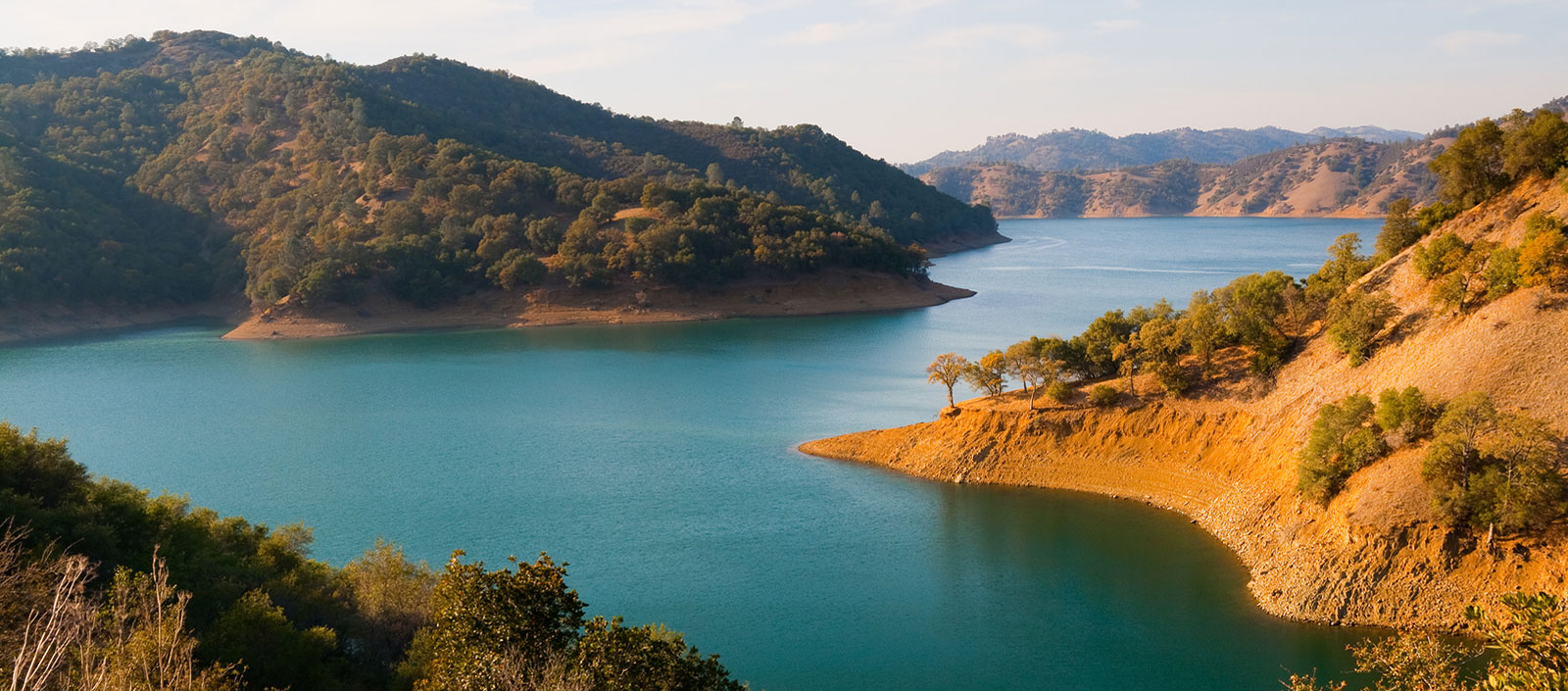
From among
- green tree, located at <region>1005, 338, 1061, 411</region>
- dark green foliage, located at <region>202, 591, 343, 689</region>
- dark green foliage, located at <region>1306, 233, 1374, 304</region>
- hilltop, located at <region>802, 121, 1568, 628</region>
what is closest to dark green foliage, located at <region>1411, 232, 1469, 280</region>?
hilltop, located at <region>802, 121, 1568, 628</region>

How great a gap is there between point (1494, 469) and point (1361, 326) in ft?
31.8

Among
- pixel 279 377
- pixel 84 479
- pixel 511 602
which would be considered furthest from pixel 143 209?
pixel 511 602

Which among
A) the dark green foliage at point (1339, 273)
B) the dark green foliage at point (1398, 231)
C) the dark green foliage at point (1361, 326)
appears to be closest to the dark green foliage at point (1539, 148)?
the dark green foliage at point (1398, 231)

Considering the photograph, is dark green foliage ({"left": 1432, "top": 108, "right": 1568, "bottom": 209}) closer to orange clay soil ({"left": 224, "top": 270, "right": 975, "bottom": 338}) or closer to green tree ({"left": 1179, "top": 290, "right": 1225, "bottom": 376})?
green tree ({"left": 1179, "top": 290, "right": 1225, "bottom": 376})

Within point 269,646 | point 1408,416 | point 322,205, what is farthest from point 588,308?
point 269,646

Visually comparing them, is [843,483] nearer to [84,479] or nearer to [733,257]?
[84,479]

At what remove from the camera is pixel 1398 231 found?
1640 inches

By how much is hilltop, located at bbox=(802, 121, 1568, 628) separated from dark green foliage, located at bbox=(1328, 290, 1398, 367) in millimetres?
111

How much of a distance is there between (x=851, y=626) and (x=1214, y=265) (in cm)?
11238

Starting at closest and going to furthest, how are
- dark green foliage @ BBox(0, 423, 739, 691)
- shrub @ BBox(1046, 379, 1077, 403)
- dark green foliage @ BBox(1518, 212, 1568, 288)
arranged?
dark green foliage @ BBox(0, 423, 739, 691), dark green foliage @ BBox(1518, 212, 1568, 288), shrub @ BBox(1046, 379, 1077, 403)

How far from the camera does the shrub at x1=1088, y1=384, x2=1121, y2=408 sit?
41125 mm

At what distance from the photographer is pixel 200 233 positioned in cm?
11256

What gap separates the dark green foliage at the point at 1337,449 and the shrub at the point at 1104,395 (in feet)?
30.6

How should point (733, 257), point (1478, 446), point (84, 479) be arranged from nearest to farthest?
point (84, 479)
point (1478, 446)
point (733, 257)
